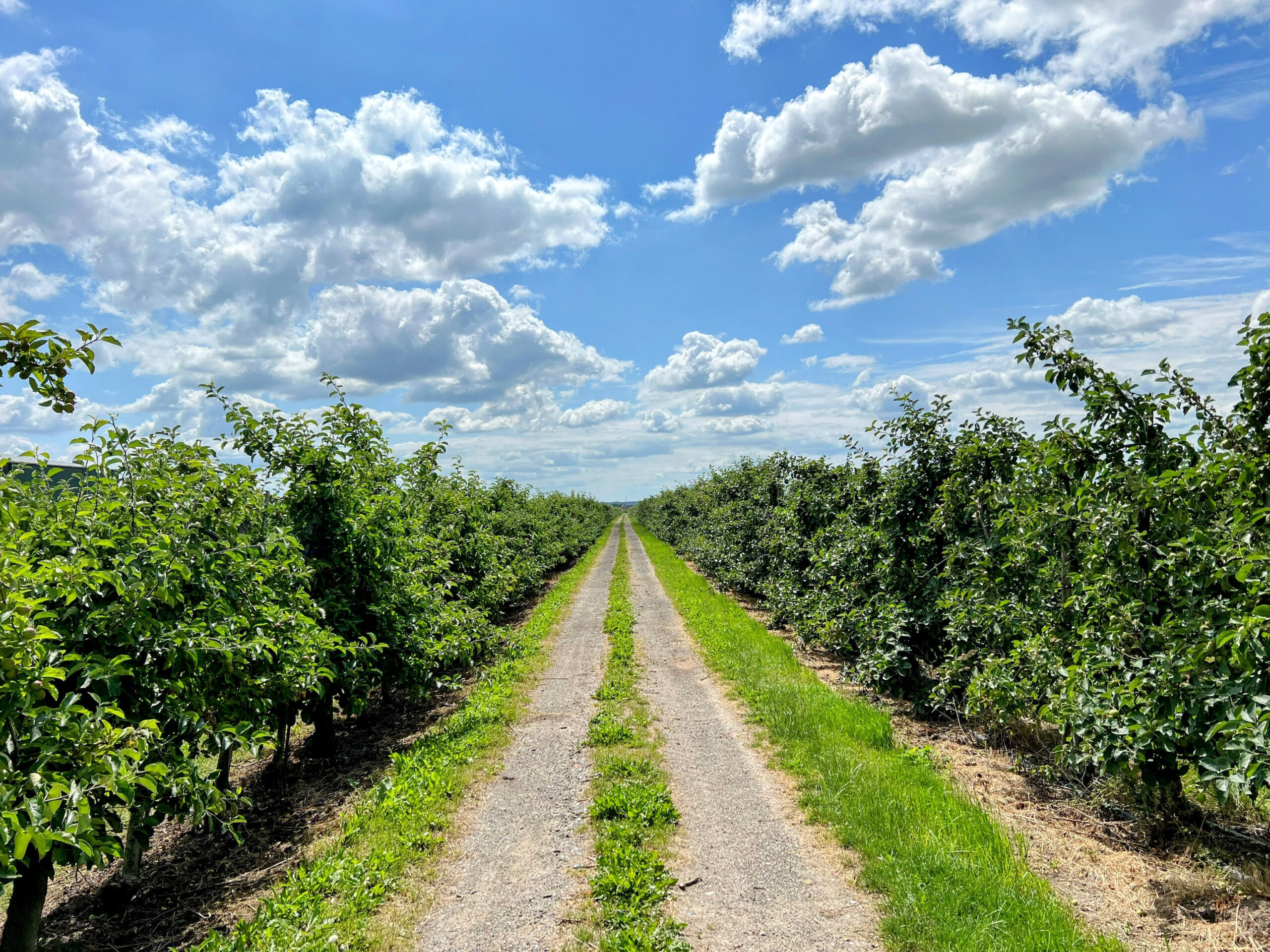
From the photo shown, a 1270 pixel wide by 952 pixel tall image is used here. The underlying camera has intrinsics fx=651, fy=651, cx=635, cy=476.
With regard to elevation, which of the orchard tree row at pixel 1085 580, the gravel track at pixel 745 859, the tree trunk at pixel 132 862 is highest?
the orchard tree row at pixel 1085 580

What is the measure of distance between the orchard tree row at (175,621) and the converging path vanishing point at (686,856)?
1.83 m

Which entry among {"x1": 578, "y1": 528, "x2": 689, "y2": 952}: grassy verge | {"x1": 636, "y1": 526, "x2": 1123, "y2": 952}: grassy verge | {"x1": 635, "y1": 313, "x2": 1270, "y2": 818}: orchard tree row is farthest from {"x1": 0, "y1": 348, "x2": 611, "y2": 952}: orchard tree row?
{"x1": 635, "y1": 313, "x2": 1270, "y2": 818}: orchard tree row

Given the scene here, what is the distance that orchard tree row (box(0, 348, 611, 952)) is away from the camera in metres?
3.23

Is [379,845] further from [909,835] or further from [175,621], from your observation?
[909,835]

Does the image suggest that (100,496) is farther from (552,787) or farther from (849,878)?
(849,878)

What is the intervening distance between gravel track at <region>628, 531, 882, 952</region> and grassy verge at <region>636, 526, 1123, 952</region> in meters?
0.25

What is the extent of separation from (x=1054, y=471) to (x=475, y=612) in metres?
9.00

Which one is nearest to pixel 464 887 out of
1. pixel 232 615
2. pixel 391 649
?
pixel 232 615

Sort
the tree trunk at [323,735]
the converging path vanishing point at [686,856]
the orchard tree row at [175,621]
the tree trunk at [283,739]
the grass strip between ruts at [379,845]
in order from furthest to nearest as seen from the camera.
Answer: the tree trunk at [323,735] → the tree trunk at [283,739] → the converging path vanishing point at [686,856] → the grass strip between ruts at [379,845] → the orchard tree row at [175,621]

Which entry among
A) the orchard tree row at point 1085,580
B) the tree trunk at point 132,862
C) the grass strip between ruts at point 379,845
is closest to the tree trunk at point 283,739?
the grass strip between ruts at point 379,845

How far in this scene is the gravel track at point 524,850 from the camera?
4590mm

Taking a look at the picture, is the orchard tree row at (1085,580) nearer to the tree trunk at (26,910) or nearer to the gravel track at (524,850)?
the gravel track at (524,850)

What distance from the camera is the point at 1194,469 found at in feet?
15.7

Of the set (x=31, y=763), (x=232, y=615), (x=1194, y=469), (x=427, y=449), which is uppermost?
(x=427, y=449)
